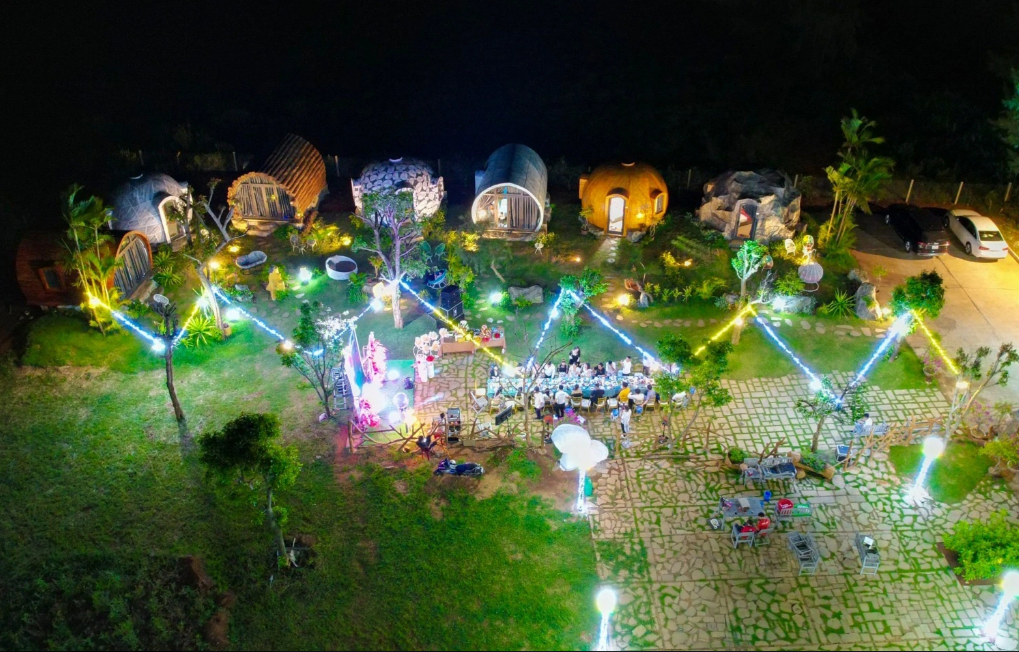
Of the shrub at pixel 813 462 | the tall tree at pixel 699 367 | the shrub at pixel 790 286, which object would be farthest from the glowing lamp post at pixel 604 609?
the shrub at pixel 790 286

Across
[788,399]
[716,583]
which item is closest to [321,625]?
[716,583]

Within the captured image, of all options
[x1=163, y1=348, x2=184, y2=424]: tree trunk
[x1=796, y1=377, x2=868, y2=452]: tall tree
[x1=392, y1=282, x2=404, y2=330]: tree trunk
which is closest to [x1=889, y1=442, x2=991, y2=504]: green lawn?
[x1=796, y1=377, x2=868, y2=452]: tall tree

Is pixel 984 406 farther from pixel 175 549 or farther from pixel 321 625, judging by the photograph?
pixel 175 549

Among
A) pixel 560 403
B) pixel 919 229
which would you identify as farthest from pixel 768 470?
pixel 919 229

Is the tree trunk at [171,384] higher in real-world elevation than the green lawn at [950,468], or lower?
higher

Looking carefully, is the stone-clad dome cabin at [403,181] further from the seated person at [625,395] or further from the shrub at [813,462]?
the shrub at [813,462]

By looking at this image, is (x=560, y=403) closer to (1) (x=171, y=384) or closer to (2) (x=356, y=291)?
(2) (x=356, y=291)

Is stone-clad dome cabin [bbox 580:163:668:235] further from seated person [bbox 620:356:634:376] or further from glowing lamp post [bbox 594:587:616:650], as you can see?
Answer: glowing lamp post [bbox 594:587:616:650]
